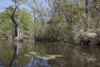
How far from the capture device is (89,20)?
15109 millimetres

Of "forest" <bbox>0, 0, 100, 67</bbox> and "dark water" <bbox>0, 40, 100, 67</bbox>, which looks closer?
"dark water" <bbox>0, 40, 100, 67</bbox>

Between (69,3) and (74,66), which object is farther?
(69,3)

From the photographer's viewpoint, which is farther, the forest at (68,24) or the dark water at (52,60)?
the forest at (68,24)

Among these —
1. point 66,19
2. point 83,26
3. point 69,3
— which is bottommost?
point 83,26

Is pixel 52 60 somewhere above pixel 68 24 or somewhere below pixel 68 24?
below

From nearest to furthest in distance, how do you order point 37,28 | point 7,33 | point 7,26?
1. point 37,28
2. point 7,33
3. point 7,26

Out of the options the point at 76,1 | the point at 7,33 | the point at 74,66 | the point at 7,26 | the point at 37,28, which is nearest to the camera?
the point at 74,66

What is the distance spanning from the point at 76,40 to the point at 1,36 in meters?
35.8

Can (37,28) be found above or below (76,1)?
below

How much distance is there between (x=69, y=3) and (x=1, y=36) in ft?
109

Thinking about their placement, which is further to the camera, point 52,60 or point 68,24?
point 68,24

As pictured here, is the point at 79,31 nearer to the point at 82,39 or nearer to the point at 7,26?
the point at 82,39

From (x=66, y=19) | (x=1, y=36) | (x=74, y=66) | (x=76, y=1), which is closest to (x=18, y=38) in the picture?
(x=66, y=19)

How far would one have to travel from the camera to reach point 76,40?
15664mm
